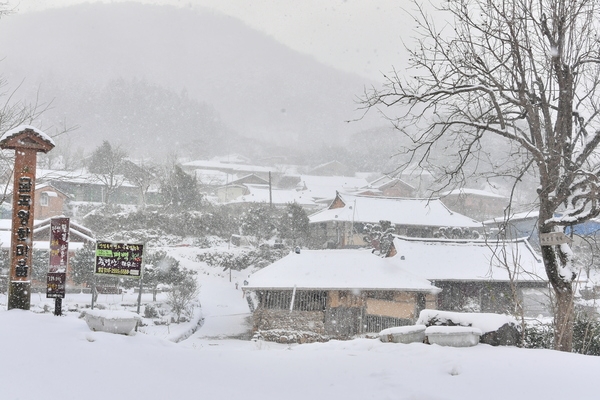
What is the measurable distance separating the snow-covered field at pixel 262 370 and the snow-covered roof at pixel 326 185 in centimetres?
5365

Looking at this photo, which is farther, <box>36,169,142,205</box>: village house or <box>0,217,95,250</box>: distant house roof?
<box>36,169,142,205</box>: village house

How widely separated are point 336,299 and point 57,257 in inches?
530

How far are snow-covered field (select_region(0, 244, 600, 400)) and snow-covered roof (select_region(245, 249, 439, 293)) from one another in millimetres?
11749

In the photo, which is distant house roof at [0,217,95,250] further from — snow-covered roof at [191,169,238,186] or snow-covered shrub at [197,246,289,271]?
snow-covered roof at [191,169,238,186]

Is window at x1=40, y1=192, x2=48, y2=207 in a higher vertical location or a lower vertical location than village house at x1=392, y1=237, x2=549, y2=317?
higher

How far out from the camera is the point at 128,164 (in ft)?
176

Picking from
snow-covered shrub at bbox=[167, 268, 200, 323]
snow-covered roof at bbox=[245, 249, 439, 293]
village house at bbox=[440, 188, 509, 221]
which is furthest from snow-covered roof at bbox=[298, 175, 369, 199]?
snow-covered roof at bbox=[245, 249, 439, 293]

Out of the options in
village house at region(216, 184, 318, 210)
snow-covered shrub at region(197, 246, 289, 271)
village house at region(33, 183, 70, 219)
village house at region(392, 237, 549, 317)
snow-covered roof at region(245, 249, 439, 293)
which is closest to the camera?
snow-covered roof at region(245, 249, 439, 293)

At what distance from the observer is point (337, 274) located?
70.8 ft

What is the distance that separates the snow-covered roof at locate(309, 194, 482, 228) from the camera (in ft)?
129

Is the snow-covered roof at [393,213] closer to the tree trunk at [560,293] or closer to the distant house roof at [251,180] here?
the distant house roof at [251,180]

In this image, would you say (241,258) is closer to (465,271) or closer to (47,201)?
(47,201)

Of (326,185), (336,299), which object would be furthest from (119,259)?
(326,185)

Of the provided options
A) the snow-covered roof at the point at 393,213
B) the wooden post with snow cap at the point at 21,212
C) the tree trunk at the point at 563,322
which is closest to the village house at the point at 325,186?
the snow-covered roof at the point at 393,213
